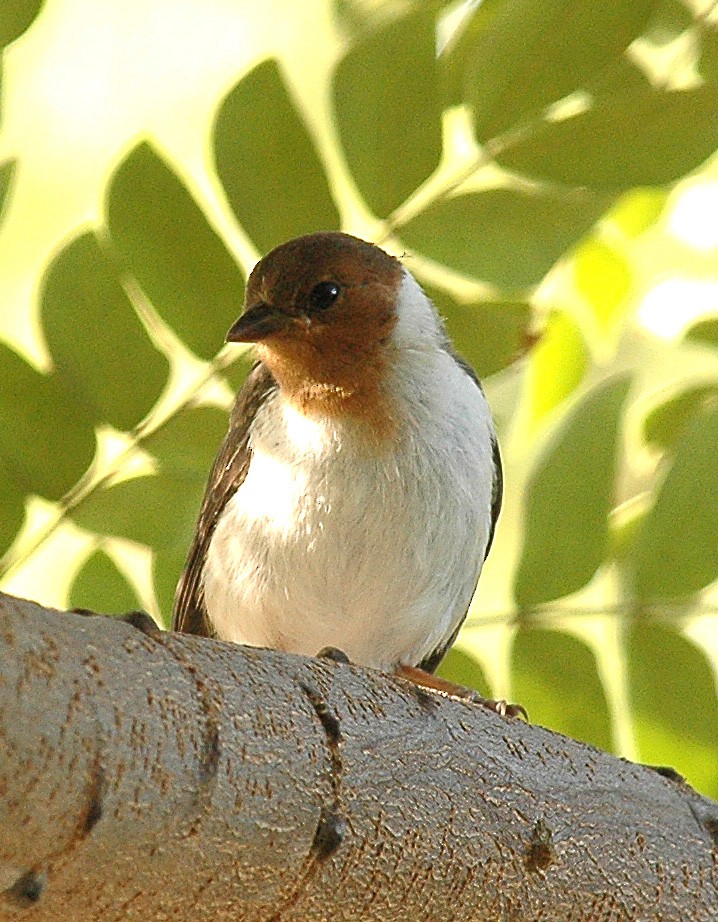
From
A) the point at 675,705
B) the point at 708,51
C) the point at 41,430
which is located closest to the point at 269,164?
the point at 41,430

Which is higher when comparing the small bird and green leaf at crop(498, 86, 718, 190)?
green leaf at crop(498, 86, 718, 190)

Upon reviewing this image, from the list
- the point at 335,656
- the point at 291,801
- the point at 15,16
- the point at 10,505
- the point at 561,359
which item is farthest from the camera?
the point at 561,359

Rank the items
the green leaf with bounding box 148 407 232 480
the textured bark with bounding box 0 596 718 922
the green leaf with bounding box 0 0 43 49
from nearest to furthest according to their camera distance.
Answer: the textured bark with bounding box 0 596 718 922
the green leaf with bounding box 0 0 43 49
the green leaf with bounding box 148 407 232 480

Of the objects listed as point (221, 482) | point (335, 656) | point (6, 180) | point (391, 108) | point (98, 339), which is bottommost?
point (335, 656)

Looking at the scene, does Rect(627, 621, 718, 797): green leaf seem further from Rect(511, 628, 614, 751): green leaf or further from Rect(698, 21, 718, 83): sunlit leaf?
Rect(698, 21, 718, 83): sunlit leaf

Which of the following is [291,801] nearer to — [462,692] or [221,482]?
[462,692]

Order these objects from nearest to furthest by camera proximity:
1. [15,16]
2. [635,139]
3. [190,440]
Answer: [15,16]
[635,139]
[190,440]

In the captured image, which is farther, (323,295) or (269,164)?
(323,295)

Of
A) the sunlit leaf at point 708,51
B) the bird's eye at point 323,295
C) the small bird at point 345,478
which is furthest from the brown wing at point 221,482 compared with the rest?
the sunlit leaf at point 708,51

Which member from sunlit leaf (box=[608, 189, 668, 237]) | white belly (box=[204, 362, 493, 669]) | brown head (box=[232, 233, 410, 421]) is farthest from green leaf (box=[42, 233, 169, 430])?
sunlit leaf (box=[608, 189, 668, 237])
